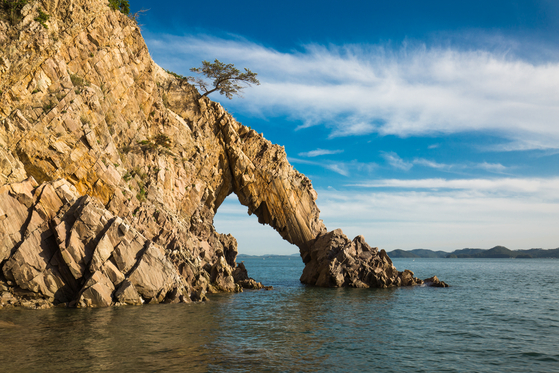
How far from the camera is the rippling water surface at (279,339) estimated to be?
17.2 m

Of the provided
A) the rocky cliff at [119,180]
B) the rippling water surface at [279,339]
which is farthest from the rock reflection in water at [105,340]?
the rocky cliff at [119,180]

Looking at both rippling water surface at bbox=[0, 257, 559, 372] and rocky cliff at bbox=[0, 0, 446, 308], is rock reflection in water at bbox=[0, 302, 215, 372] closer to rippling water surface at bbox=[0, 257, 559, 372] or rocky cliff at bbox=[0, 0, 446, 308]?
rippling water surface at bbox=[0, 257, 559, 372]

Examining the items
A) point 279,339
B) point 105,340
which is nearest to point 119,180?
point 105,340

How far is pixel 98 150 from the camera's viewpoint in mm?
35656

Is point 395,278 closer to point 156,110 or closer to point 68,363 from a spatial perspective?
point 156,110

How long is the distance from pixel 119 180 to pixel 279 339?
23363 mm

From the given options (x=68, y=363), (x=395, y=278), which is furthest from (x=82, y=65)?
(x=395, y=278)

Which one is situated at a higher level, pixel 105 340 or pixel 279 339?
pixel 105 340

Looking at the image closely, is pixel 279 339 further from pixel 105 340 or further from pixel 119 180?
pixel 119 180

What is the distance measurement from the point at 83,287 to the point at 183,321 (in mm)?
8982

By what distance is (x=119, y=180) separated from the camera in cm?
3672

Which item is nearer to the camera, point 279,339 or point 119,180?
point 279,339

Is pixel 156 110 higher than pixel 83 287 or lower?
higher

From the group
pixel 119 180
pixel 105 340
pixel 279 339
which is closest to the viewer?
pixel 105 340
